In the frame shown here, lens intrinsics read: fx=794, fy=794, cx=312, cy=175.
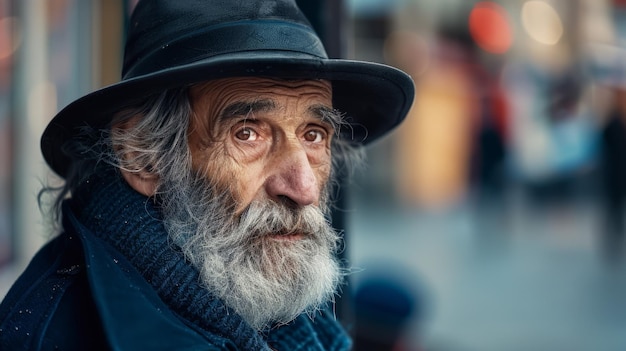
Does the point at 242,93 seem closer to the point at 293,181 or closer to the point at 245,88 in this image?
the point at 245,88

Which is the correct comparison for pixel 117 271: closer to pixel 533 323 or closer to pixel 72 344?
pixel 72 344

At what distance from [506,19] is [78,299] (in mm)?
11180

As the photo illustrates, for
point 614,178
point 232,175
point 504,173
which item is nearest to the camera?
point 232,175

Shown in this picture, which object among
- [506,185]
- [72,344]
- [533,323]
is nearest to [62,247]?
[72,344]

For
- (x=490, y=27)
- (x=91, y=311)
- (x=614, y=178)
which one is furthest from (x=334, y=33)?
(x=490, y=27)

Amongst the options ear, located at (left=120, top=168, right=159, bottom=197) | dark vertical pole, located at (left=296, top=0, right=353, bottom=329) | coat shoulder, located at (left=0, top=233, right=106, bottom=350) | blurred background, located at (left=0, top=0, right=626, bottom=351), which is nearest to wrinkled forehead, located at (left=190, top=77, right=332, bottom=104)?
ear, located at (left=120, top=168, right=159, bottom=197)

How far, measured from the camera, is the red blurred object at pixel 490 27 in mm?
11938

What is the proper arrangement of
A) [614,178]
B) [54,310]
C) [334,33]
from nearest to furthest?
1. [54,310]
2. [334,33]
3. [614,178]

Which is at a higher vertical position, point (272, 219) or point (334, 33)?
point (334, 33)

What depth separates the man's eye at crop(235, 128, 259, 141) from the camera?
1835 millimetres

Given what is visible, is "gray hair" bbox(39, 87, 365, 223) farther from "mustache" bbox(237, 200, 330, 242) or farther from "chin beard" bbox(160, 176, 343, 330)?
"mustache" bbox(237, 200, 330, 242)

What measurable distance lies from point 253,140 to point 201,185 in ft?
0.53

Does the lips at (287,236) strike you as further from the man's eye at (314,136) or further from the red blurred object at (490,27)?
the red blurred object at (490,27)

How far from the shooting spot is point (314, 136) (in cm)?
197
